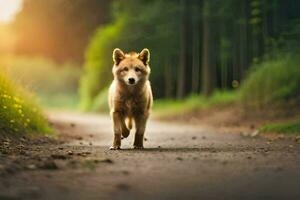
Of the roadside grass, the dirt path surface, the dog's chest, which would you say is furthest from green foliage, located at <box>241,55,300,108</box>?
the roadside grass

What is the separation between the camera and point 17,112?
57.6 ft

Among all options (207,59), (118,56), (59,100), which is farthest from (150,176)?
(59,100)

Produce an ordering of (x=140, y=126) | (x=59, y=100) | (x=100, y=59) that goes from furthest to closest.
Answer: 1. (x=59, y=100)
2. (x=100, y=59)
3. (x=140, y=126)

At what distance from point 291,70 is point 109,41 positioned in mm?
23377

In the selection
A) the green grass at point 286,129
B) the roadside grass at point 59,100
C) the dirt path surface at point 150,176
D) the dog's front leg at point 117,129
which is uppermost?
the roadside grass at point 59,100

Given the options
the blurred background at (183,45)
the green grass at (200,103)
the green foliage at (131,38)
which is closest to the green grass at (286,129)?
the blurred background at (183,45)

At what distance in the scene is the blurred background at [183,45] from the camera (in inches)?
1177

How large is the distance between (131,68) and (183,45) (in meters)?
30.0

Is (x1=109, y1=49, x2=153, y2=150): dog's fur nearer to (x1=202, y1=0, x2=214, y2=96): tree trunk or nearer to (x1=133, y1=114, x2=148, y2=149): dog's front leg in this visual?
(x1=133, y1=114, x2=148, y2=149): dog's front leg

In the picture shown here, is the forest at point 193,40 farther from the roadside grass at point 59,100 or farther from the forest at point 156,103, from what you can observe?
the roadside grass at point 59,100

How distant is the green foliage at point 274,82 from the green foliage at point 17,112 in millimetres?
11150

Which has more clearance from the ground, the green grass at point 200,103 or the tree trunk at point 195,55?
the tree trunk at point 195,55

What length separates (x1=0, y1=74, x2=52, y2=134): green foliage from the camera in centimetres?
1644

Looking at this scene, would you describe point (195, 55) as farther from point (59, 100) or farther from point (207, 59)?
point (59, 100)
